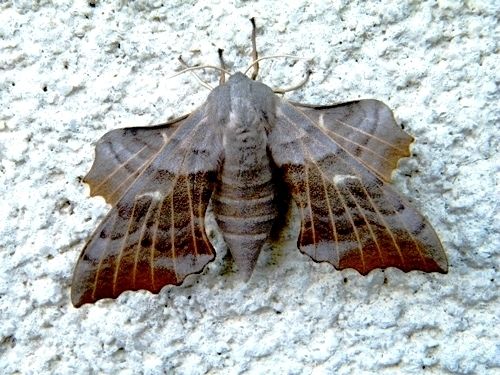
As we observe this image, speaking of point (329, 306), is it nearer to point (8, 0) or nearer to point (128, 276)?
point (128, 276)

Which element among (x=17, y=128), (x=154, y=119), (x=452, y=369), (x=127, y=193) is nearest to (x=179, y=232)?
(x=127, y=193)

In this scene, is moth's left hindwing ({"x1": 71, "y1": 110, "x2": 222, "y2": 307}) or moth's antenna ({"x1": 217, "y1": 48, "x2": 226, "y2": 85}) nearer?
moth's left hindwing ({"x1": 71, "y1": 110, "x2": 222, "y2": 307})

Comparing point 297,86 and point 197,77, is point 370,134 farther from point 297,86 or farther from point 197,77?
point 197,77

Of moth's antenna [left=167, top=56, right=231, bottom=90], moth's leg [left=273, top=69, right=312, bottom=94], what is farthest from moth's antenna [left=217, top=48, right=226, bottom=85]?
moth's leg [left=273, top=69, right=312, bottom=94]

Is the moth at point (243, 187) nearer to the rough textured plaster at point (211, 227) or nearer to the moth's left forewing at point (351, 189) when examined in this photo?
the moth's left forewing at point (351, 189)

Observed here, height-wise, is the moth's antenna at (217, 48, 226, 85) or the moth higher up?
the moth's antenna at (217, 48, 226, 85)

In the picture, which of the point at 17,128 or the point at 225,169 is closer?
the point at 225,169

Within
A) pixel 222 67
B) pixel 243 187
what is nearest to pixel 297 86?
pixel 222 67

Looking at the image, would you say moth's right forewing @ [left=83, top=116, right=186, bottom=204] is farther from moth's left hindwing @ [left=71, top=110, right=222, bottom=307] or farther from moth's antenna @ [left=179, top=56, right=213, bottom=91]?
moth's antenna @ [left=179, top=56, right=213, bottom=91]
